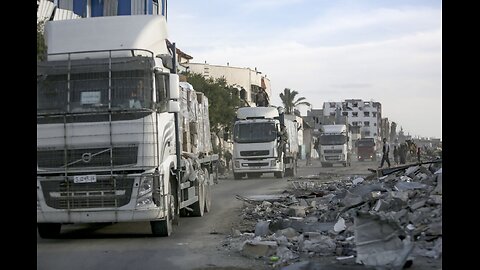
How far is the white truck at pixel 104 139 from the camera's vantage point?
1197cm

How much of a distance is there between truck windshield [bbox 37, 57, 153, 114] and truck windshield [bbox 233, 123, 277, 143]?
20651 millimetres

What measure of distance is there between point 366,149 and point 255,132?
35957 millimetres

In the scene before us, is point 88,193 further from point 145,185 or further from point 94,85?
point 94,85

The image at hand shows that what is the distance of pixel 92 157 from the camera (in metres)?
12.0

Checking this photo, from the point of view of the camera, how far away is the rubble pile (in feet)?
27.7

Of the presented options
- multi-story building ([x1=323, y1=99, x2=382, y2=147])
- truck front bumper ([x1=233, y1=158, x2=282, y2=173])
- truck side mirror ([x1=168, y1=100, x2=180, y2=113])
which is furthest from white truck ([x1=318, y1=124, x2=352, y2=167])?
truck side mirror ([x1=168, y1=100, x2=180, y2=113])

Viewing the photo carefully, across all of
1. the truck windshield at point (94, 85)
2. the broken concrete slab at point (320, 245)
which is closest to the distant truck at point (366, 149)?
the truck windshield at point (94, 85)

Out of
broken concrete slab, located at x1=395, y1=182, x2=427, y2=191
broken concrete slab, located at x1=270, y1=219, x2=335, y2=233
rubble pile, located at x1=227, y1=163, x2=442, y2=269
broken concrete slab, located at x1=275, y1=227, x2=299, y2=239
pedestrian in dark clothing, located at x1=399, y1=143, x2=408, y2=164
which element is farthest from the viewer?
pedestrian in dark clothing, located at x1=399, y1=143, x2=408, y2=164

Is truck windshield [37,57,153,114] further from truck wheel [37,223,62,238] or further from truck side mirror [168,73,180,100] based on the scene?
truck wheel [37,223,62,238]

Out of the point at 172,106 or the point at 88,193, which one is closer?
the point at 88,193

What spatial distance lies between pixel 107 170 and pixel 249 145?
21.2 meters

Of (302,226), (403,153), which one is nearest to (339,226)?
(302,226)
